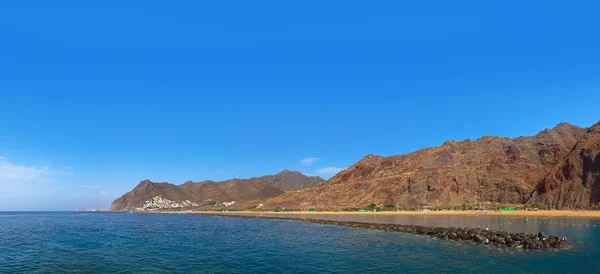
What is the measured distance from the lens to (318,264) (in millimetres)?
35312

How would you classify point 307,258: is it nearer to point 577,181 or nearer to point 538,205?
point 538,205

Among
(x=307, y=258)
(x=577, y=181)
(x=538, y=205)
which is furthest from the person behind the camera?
(x=538, y=205)

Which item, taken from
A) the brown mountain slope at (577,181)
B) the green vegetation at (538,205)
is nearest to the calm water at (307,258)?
the green vegetation at (538,205)

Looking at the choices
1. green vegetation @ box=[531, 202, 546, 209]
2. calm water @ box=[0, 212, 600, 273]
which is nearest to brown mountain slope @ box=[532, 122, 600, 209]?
green vegetation @ box=[531, 202, 546, 209]

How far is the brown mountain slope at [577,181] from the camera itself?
121m

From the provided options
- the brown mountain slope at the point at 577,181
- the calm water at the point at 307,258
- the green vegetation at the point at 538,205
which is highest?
the brown mountain slope at the point at 577,181

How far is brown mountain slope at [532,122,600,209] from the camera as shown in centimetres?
12133

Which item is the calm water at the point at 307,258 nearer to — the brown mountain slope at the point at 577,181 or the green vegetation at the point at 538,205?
the green vegetation at the point at 538,205

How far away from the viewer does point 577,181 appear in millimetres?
127312

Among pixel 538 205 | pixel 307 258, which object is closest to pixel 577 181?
pixel 538 205

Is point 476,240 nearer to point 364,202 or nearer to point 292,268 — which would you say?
point 292,268

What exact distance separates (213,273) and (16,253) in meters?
31.5

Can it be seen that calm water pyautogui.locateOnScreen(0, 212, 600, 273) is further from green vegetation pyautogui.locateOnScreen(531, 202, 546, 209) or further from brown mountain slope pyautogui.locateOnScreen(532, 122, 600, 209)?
brown mountain slope pyautogui.locateOnScreen(532, 122, 600, 209)

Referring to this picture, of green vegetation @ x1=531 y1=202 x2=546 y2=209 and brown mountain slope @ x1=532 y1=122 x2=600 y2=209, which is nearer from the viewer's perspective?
brown mountain slope @ x1=532 y1=122 x2=600 y2=209
